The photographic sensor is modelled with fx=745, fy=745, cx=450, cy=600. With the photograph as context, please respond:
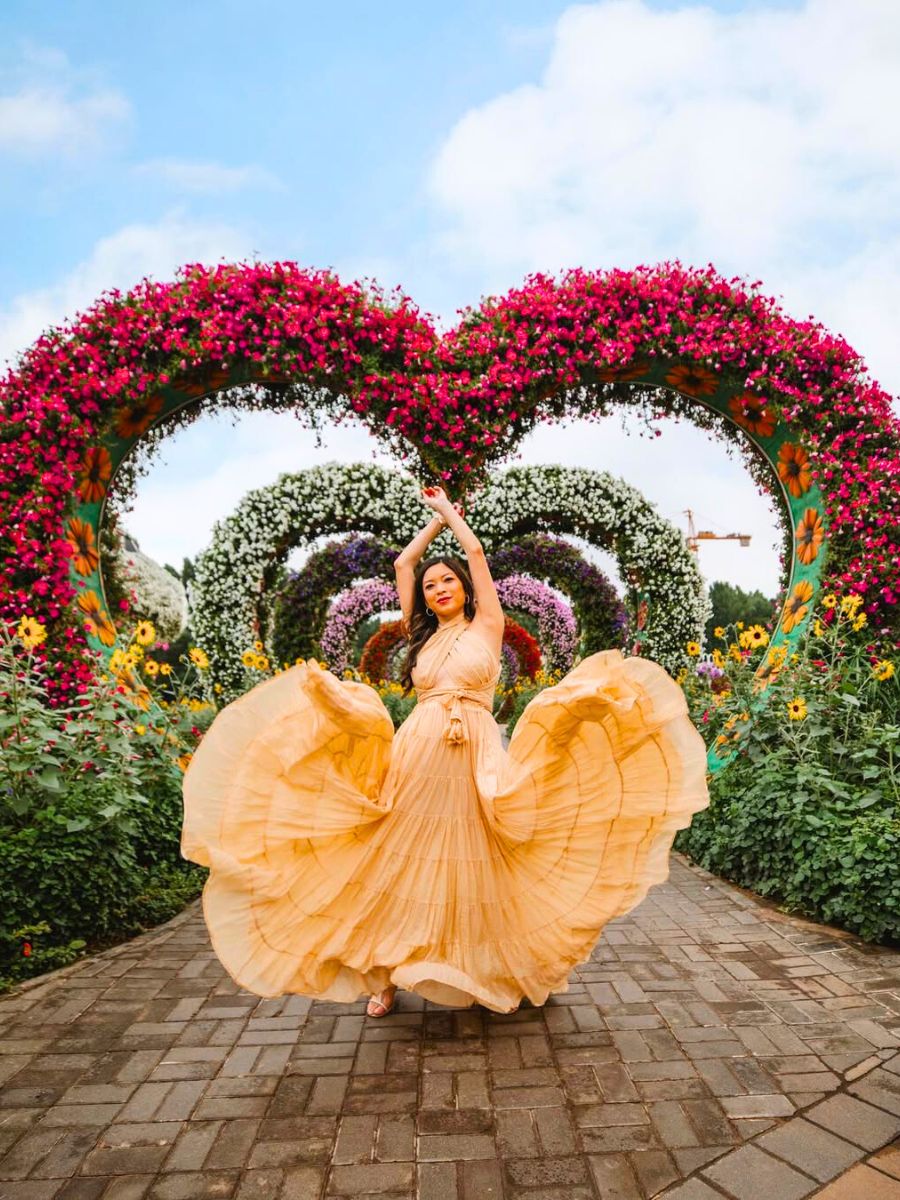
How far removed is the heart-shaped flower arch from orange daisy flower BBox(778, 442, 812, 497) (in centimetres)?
3

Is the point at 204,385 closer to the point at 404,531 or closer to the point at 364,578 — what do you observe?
the point at 404,531

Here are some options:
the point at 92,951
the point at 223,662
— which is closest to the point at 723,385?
the point at 92,951

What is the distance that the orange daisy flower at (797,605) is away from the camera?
6.19 metres

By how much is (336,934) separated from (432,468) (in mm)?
3968

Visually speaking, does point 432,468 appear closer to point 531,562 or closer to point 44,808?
point 44,808

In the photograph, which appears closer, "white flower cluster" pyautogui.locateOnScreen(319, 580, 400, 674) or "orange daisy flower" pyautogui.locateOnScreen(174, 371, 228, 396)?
"orange daisy flower" pyautogui.locateOnScreen(174, 371, 228, 396)

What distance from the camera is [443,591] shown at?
10.3 ft

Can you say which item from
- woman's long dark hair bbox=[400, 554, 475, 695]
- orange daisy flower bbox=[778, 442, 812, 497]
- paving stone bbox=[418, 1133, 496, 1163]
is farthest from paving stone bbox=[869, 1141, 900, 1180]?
orange daisy flower bbox=[778, 442, 812, 497]

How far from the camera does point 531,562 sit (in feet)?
49.1

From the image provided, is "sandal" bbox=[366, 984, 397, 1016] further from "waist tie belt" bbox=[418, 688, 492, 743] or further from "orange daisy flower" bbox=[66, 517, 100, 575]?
"orange daisy flower" bbox=[66, 517, 100, 575]

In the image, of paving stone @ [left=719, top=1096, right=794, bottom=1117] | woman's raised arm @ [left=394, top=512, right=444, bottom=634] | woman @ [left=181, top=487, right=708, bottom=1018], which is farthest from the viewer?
woman's raised arm @ [left=394, top=512, right=444, bottom=634]

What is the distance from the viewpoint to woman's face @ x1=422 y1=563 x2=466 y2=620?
10.3 feet

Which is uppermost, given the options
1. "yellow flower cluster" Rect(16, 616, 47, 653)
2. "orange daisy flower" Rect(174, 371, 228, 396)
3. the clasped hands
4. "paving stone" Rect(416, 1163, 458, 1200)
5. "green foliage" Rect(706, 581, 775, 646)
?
"green foliage" Rect(706, 581, 775, 646)

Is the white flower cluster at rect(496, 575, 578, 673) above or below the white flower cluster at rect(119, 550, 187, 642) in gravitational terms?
above
